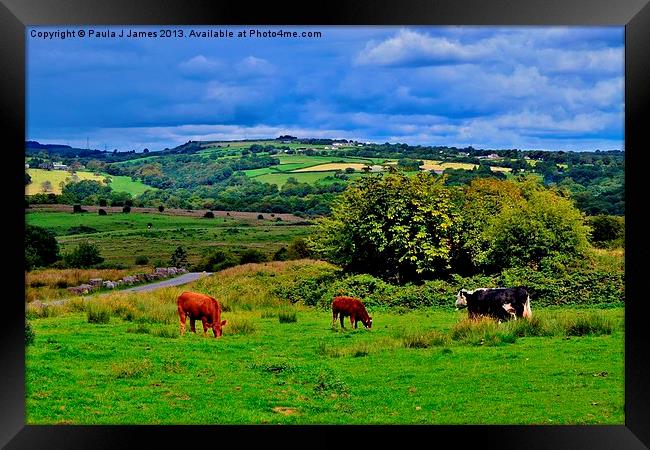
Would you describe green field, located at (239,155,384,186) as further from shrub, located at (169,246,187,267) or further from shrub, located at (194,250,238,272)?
shrub, located at (169,246,187,267)

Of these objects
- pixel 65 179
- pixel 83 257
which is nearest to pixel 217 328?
pixel 83 257

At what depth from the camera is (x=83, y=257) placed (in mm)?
9594

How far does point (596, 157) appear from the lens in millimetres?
9625

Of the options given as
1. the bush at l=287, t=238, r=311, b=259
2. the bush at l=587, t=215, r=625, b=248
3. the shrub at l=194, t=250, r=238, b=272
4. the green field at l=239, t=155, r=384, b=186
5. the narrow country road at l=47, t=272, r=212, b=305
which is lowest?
the narrow country road at l=47, t=272, r=212, b=305

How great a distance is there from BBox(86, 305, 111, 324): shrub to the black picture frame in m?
1.72

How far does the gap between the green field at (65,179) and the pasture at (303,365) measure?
1.28 meters

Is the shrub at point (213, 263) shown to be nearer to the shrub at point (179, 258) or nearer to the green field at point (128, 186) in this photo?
the shrub at point (179, 258)

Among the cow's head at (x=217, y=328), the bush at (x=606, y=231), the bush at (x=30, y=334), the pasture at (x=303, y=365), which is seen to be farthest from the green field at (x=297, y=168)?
the bush at (x=30, y=334)

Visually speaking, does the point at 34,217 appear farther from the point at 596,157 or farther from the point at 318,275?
the point at 596,157

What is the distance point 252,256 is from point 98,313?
1926 mm

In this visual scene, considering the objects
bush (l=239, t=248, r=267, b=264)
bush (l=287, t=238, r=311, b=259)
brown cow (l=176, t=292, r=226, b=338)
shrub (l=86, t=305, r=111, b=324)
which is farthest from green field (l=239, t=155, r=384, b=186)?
shrub (l=86, t=305, r=111, b=324)

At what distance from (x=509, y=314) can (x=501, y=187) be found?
156cm

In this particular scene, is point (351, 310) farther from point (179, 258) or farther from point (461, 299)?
point (179, 258)

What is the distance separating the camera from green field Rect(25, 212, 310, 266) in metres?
9.57
